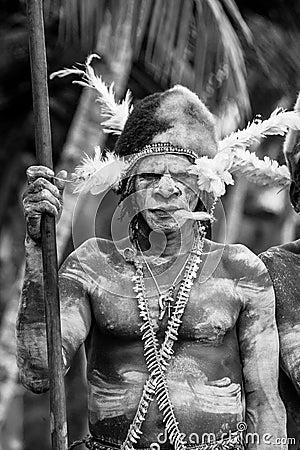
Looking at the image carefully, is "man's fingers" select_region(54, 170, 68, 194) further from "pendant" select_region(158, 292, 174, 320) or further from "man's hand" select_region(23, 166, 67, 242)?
"pendant" select_region(158, 292, 174, 320)

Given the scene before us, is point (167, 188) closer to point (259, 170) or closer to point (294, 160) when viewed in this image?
point (259, 170)

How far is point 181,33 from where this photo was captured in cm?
535

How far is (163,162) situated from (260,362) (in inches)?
27.0

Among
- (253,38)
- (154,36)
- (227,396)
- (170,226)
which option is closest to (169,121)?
A: (170,226)

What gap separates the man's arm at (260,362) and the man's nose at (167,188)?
1.16ft

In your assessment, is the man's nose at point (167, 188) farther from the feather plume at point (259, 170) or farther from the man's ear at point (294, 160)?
the man's ear at point (294, 160)

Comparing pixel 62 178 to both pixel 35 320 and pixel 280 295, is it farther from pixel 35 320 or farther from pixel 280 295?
pixel 280 295

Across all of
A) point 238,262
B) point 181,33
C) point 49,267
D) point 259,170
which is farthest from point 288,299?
point 181,33

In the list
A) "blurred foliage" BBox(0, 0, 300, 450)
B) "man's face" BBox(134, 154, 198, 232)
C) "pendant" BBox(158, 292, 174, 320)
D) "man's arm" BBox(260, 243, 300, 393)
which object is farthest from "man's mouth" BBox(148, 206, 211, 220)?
"blurred foliage" BBox(0, 0, 300, 450)

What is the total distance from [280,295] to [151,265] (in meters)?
0.51

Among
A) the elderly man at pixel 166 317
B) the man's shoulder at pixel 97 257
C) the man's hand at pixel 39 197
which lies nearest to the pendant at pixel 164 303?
the elderly man at pixel 166 317

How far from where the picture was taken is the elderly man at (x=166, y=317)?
3000 millimetres

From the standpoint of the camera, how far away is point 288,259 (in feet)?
11.5

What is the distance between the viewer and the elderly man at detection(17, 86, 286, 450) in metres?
3.00
